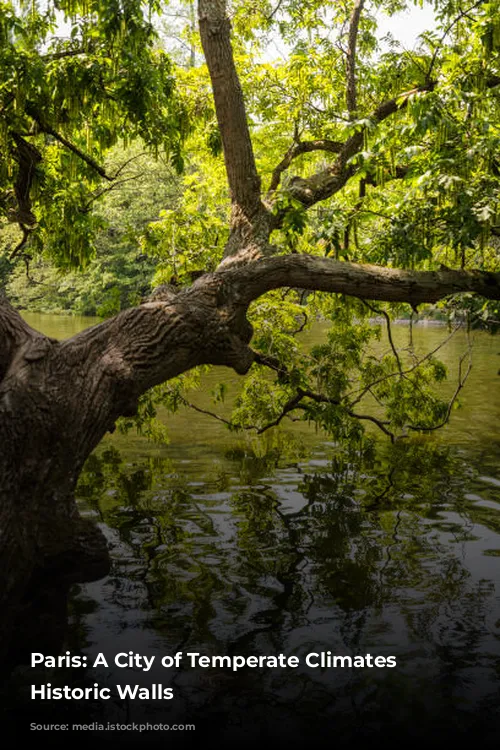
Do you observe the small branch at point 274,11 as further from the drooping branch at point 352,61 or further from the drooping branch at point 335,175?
the drooping branch at point 335,175

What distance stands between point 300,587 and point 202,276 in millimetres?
3193

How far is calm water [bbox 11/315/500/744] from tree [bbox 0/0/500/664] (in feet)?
3.61

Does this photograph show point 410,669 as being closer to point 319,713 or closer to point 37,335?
point 319,713

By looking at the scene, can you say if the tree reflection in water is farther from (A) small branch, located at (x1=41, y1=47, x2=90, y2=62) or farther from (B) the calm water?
(A) small branch, located at (x1=41, y1=47, x2=90, y2=62)

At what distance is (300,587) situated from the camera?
20.5 ft

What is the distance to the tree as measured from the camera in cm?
479

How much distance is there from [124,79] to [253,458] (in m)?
6.31

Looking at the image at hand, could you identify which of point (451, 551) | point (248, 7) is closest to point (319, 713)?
point (451, 551)

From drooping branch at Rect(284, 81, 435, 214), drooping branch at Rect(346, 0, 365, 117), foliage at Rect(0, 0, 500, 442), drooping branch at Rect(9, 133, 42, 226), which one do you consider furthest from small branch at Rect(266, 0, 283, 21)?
drooping branch at Rect(9, 133, 42, 226)

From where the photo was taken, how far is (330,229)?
278 inches

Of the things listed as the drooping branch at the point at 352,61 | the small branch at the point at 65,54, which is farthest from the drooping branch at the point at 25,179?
the drooping branch at the point at 352,61

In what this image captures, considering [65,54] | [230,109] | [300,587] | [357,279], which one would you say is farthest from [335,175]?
[300,587]

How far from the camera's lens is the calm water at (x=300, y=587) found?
14.7 feet

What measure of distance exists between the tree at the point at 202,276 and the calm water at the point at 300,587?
1101 millimetres
